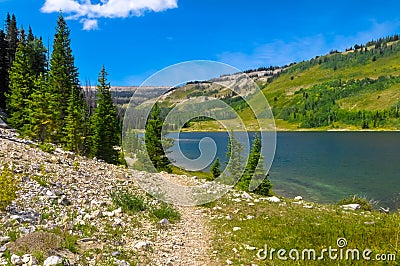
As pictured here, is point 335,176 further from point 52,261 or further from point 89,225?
point 52,261

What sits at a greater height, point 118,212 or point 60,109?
point 60,109

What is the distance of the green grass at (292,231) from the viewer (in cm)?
977

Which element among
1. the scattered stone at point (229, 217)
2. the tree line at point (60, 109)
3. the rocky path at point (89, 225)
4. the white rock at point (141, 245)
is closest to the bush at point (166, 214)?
the rocky path at point (89, 225)

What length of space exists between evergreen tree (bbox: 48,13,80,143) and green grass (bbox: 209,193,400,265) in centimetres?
2655

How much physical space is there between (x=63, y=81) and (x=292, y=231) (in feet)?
121

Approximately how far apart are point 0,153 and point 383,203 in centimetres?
4168

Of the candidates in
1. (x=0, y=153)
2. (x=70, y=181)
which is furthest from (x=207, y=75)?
(x=0, y=153)

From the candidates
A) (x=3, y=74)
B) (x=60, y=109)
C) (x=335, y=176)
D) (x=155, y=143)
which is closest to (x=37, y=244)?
(x=155, y=143)

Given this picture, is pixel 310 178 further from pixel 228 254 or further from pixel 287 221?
pixel 228 254

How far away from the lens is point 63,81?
39656 millimetres

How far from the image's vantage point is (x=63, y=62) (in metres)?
43.5

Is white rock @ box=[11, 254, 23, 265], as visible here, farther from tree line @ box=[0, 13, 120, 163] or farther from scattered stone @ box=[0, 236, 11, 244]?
tree line @ box=[0, 13, 120, 163]

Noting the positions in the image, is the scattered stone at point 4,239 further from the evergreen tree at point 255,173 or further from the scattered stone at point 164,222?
the evergreen tree at point 255,173

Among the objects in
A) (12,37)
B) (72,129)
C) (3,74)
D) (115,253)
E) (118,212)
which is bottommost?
(115,253)
